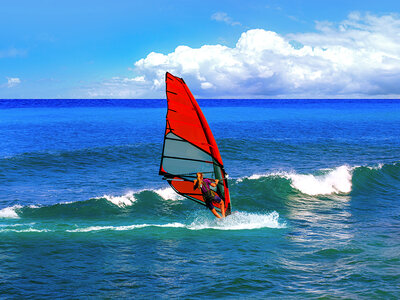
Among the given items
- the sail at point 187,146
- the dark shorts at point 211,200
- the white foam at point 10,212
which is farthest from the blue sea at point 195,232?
the sail at point 187,146

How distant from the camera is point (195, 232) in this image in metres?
11.8

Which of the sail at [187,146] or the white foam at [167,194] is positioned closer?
the sail at [187,146]

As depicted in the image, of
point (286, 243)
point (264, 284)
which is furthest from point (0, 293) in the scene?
point (286, 243)

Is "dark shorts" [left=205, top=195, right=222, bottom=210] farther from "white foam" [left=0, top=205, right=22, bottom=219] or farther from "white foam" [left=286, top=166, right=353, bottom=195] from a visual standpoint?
"white foam" [left=286, top=166, right=353, bottom=195]

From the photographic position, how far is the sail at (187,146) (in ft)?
34.5

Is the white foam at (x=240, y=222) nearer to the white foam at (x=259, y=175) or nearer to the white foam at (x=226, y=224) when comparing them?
the white foam at (x=226, y=224)

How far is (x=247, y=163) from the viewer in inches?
903

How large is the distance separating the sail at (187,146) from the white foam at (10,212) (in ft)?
18.3

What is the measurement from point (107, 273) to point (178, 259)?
1714 mm

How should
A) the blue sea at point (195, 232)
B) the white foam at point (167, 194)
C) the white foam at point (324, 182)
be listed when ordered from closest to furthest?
the blue sea at point (195, 232)
the white foam at point (167, 194)
the white foam at point (324, 182)

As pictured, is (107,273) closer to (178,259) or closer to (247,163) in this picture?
(178,259)

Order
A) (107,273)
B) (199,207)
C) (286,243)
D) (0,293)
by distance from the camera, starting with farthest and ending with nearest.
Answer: (199,207), (286,243), (107,273), (0,293)

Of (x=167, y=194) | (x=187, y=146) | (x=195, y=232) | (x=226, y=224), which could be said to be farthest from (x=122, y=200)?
(x=187, y=146)

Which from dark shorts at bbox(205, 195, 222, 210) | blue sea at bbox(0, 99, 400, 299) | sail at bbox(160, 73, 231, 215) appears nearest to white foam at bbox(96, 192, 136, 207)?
blue sea at bbox(0, 99, 400, 299)
